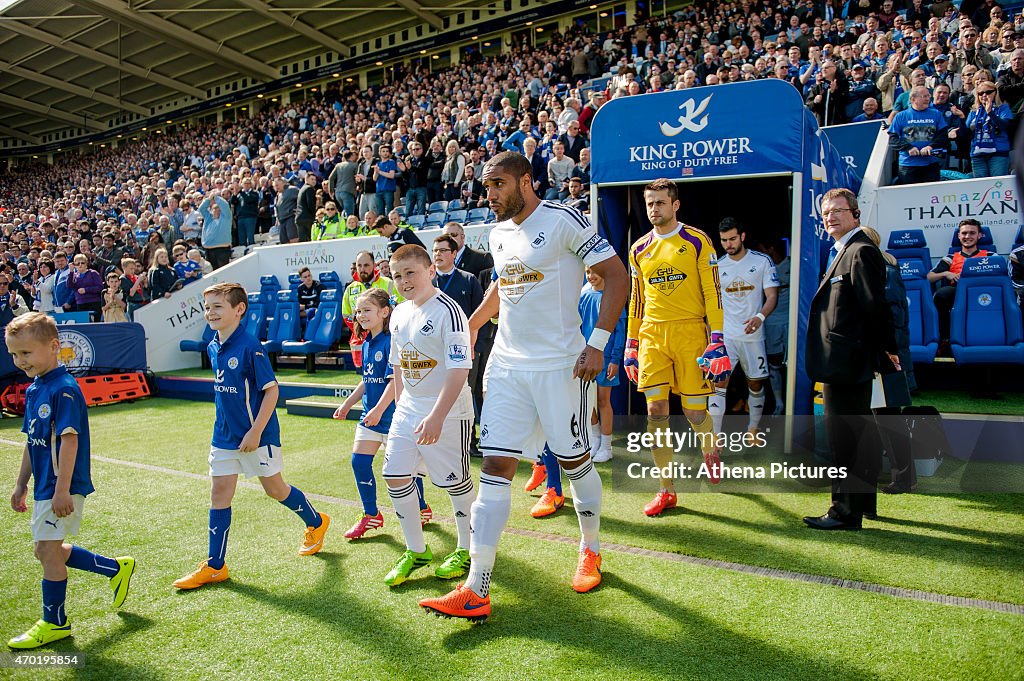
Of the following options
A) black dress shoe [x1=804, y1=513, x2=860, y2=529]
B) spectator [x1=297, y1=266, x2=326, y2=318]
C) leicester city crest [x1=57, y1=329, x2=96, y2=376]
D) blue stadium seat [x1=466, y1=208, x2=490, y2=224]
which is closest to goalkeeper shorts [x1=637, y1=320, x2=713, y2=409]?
black dress shoe [x1=804, y1=513, x2=860, y2=529]

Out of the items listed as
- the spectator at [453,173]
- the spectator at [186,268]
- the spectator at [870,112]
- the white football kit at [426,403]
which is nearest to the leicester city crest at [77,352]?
the spectator at [186,268]

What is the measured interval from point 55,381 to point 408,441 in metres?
1.72

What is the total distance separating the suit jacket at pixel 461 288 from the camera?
5.77 metres

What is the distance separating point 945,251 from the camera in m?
8.40

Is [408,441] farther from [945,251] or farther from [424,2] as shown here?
[424,2]

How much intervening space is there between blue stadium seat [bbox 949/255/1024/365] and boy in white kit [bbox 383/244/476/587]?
570 centimetres

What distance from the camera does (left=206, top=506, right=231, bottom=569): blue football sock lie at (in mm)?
3768

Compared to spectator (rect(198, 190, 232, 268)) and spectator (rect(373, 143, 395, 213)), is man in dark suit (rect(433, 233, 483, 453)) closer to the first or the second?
spectator (rect(373, 143, 395, 213))

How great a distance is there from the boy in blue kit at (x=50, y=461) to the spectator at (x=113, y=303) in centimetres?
1088

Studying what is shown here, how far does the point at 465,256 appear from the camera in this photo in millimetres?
6750

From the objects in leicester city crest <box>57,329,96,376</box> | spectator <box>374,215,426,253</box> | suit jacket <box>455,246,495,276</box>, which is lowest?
leicester city crest <box>57,329,96,376</box>

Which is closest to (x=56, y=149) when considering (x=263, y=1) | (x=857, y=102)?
(x=263, y=1)

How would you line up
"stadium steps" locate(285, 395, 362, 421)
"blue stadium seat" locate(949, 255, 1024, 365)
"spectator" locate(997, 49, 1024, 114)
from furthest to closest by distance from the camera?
"spectator" locate(997, 49, 1024, 114)
"stadium steps" locate(285, 395, 362, 421)
"blue stadium seat" locate(949, 255, 1024, 365)

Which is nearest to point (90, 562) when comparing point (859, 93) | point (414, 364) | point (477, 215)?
point (414, 364)
